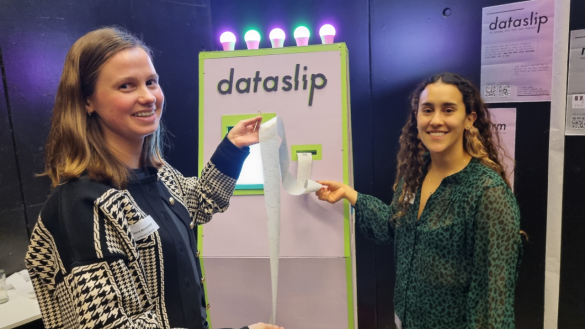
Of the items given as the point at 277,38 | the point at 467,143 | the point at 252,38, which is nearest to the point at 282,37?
the point at 277,38

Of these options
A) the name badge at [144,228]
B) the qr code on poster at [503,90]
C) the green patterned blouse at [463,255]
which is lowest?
the green patterned blouse at [463,255]

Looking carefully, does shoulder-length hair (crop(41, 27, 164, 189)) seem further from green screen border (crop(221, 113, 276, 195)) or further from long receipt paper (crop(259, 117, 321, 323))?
green screen border (crop(221, 113, 276, 195))

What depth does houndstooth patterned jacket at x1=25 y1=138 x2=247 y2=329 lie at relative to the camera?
2.87 ft

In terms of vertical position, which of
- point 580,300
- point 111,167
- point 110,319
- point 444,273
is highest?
point 111,167

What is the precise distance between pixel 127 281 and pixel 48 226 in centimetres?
22

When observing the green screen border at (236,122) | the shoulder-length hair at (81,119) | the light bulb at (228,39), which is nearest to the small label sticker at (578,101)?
the green screen border at (236,122)

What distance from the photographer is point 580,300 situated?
2.05m

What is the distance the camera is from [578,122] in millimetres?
1947

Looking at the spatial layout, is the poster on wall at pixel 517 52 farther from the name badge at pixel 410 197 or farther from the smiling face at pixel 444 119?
the name badge at pixel 410 197

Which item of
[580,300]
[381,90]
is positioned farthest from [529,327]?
[381,90]

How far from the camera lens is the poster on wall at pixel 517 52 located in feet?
6.38

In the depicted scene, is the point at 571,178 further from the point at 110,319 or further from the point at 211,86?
the point at 110,319

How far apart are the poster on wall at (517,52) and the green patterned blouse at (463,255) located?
841 millimetres

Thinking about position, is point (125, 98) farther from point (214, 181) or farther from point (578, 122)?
point (578, 122)
